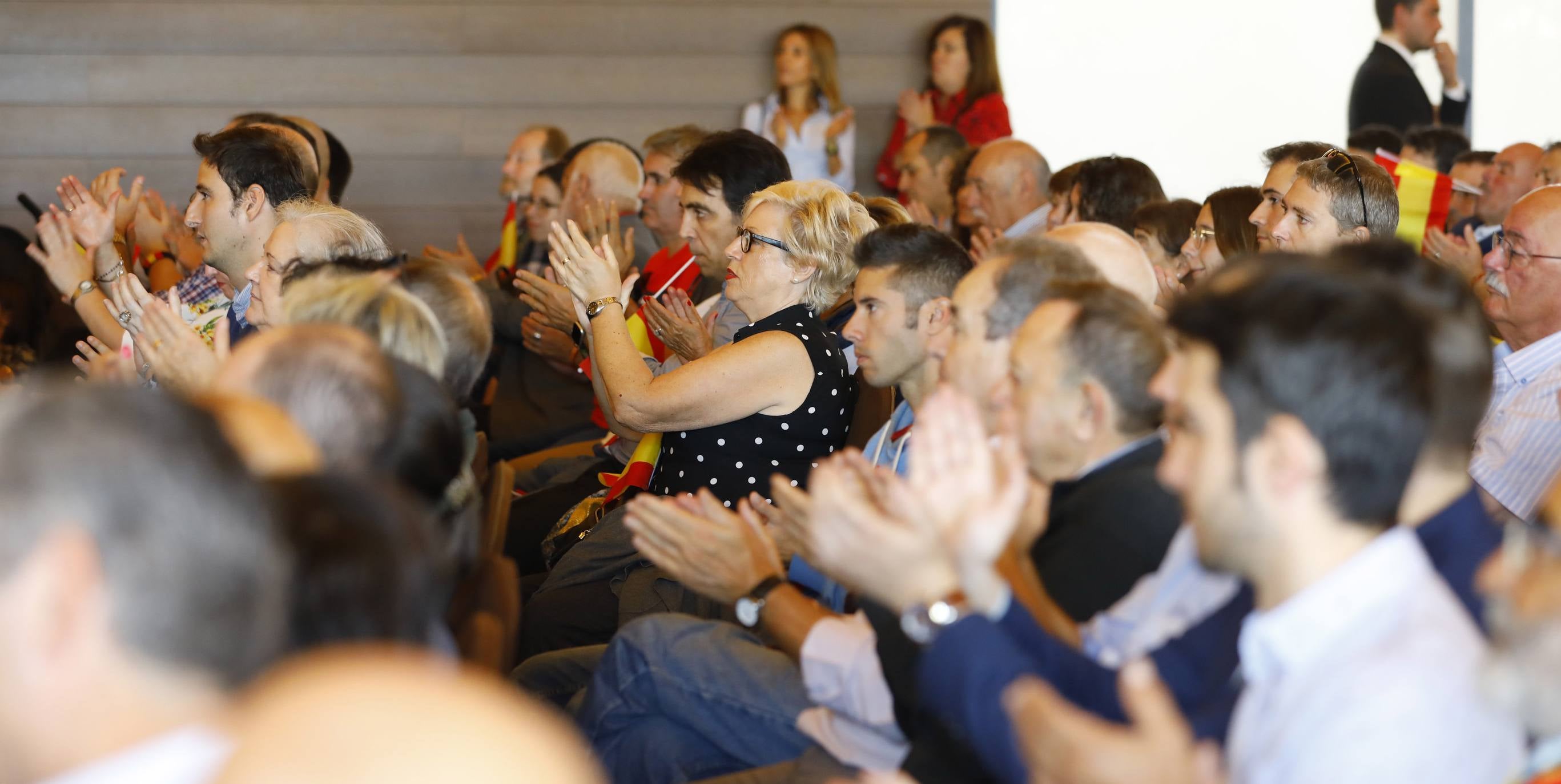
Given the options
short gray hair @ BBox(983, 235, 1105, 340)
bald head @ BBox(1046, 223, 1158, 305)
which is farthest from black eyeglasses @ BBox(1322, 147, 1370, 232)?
short gray hair @ BBox(983, 235, 1105, 340)

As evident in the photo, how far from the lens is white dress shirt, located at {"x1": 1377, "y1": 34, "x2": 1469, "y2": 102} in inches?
216

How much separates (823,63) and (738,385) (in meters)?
3.55

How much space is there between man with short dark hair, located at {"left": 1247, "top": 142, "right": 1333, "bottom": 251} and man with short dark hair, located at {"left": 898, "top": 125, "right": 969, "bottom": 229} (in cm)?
201

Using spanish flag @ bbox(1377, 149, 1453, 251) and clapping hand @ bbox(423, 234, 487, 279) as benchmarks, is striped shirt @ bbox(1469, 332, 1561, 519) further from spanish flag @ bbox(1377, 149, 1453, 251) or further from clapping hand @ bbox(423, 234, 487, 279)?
clapping hand @ bbox(423, 234, 487, 279)

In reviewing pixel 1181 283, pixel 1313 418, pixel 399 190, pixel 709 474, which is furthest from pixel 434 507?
pixel 399 190

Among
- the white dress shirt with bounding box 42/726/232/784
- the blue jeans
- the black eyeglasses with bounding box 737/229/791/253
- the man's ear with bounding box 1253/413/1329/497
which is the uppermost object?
the man's ear with bounding box 1253/413/1329/497

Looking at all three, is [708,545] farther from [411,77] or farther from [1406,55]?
[1406,55]

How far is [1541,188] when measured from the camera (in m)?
2.89

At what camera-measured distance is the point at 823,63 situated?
233 inches

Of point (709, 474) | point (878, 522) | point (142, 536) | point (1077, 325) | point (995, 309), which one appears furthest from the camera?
point (709, 474)

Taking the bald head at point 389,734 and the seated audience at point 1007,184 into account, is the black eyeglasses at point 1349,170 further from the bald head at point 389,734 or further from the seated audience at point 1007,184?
the bald head at point 389,734

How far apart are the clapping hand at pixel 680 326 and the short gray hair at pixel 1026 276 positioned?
1.16 meters

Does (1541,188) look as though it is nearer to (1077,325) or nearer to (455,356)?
(1077,325)

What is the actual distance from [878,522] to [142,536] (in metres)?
0.72
